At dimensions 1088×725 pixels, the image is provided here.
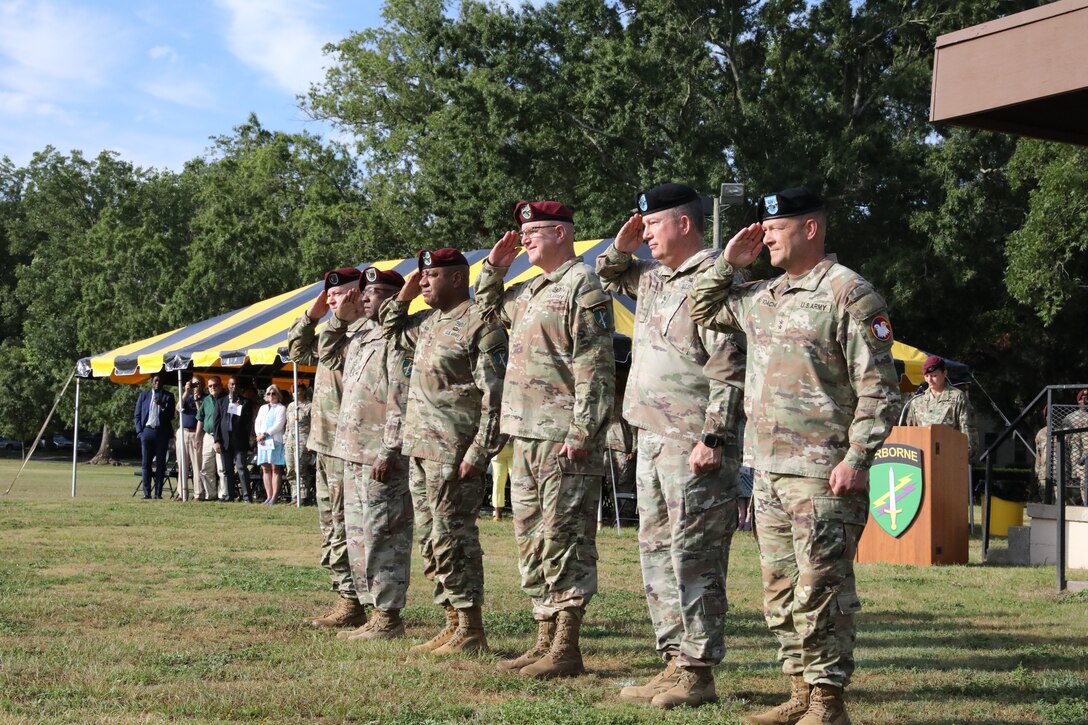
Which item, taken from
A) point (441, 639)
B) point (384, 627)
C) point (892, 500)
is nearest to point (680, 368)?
point (441, 639)

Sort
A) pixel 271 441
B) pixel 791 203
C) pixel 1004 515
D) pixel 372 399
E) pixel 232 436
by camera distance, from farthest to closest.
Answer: pixel 232 436 < pixel 271 441 < pixel 1004 515 < pixel 372 399 < pixel 791 203

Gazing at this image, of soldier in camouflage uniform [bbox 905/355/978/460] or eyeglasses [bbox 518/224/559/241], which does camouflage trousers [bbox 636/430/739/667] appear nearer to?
eyeglasses [bbox 518/224/559/241]

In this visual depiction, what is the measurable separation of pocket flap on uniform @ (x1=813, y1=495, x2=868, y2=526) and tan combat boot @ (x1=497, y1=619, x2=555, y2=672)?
1905 mm

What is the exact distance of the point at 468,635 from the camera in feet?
22.6

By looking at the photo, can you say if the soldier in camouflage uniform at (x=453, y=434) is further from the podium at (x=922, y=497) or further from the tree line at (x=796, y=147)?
the tree line at (x=796, y=147)

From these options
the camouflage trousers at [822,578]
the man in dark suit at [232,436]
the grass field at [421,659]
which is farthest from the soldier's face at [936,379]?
the man in dark suit at [232,436]

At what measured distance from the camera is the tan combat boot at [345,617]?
25.8ft

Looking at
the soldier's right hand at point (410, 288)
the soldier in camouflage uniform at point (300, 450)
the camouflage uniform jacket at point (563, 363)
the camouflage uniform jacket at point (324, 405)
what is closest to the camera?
the camouflage uniform jacket at point (563, 363)

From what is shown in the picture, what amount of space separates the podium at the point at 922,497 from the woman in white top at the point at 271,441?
450 inches

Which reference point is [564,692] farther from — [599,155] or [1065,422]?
[599,155]

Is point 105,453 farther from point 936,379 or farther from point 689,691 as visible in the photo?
point 689,691

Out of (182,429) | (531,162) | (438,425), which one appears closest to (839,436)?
(438,425)

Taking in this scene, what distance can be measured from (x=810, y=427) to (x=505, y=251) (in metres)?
2.29

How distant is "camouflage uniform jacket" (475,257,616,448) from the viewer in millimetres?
6176
